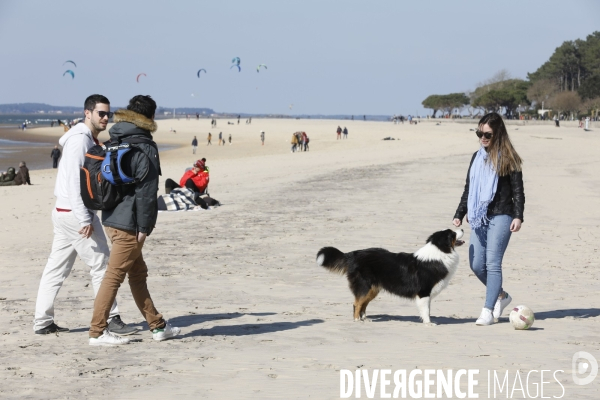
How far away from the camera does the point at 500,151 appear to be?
258 inches

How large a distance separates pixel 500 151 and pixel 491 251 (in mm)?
895

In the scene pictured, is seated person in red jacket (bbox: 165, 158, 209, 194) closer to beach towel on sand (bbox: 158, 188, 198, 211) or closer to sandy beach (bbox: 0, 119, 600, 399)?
beach towel on sand (bbox: 158, 188, 198, 211)

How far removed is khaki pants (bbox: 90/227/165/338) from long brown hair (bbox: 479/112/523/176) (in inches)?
121

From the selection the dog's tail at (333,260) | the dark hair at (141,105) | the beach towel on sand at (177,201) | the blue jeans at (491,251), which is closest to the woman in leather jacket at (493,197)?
the blue jeans at (491,251)

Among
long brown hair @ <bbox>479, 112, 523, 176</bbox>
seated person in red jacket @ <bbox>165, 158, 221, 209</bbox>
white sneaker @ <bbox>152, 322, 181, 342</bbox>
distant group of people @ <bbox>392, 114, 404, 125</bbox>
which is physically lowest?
white sneaker @ <bbox>152, 322, 181, 342</bbox>

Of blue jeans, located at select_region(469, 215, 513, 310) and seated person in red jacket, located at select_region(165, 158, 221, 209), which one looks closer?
blue jeans, located at select_region(469, 215, 513, 310)

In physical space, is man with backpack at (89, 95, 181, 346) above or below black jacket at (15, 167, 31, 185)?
above

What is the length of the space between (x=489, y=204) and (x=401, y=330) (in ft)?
4.41

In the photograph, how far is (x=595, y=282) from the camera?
8.94 m

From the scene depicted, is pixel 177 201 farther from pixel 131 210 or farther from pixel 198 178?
pixel 131 210

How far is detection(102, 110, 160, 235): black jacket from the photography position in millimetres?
5527

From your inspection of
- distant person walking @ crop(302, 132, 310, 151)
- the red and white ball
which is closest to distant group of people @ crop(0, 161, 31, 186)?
the red and white ball

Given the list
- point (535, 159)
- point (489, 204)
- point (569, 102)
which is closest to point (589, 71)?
point (569, 102)

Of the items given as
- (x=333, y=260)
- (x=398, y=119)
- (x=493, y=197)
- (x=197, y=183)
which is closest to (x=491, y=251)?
(x=493, y=197)
